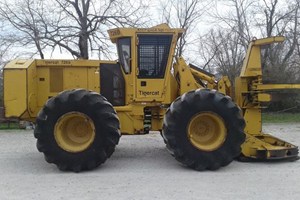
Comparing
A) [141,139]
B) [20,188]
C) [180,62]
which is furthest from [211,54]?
[20,188]

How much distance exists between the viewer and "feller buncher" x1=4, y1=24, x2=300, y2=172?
855 cm

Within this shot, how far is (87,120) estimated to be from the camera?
8711mm

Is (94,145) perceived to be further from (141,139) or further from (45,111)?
(141,139)

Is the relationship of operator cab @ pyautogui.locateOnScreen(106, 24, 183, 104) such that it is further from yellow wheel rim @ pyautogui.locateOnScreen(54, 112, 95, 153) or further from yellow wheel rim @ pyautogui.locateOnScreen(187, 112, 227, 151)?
yellow wheel rim @ pyautogui.locateOnScreen(54, 112, 95, 153)

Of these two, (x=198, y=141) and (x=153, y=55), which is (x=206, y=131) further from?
(x=153, y=55)

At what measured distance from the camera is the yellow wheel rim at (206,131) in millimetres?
8727

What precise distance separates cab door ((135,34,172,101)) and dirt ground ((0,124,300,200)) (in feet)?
5.28

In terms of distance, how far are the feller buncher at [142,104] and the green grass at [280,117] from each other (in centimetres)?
1468

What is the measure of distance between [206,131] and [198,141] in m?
0.31

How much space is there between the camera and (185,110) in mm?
8633

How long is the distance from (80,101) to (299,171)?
4.68 m

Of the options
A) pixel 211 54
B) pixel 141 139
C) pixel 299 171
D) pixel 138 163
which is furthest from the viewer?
pixel 211 54

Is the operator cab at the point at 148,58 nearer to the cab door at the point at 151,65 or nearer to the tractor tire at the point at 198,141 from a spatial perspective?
the cab door at the point at 151,65

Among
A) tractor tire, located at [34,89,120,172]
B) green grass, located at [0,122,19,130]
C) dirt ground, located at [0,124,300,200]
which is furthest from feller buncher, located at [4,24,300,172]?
green grass, located at [0,122,19,130]
